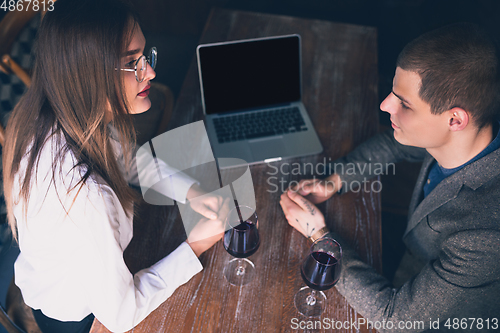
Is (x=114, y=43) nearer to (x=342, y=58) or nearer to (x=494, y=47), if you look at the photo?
(x=494, y=47)

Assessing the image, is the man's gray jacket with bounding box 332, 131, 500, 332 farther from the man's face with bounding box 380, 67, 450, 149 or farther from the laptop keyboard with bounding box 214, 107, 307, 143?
the laptop keyboard with bounding box 214, 107, 307, 143

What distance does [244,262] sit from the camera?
96 centimetres

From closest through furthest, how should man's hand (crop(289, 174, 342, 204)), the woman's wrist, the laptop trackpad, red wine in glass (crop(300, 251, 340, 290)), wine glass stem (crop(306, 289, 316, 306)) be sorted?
1. red wine in glass (crop(300, 251, 340, 290))
2. wine glass stem (crop(306, 289, 316, 306))
3. the woman's wrist
4. man's hand (crop(289, 174, 342, 204))
5. the laptop trackpad

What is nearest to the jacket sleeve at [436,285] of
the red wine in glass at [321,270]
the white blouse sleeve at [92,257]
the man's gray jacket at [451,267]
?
the man's gray jacket at [451,267]

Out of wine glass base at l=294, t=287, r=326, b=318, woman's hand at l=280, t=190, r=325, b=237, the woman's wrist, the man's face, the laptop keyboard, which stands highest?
the man's face

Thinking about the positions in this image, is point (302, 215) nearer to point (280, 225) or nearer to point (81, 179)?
point (280, 225)

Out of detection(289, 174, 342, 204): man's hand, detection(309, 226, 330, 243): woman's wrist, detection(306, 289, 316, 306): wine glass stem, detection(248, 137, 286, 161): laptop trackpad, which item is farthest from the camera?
detection(248, 137, 286, 161): laptop trackpad

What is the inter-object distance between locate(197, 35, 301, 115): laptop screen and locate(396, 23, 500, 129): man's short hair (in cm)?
50

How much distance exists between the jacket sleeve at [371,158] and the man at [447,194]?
0.09 metres

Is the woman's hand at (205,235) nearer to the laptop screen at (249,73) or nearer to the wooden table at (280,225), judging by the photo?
the wooden table at (280,225)

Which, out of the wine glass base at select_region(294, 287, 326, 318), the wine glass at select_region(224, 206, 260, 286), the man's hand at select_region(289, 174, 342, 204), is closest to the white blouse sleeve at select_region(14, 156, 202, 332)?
the wine glass at select_region(224, 206, 260, 286)

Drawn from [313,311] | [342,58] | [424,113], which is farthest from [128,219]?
[342,58]

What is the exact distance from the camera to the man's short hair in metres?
0.88

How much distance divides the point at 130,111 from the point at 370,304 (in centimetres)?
86
